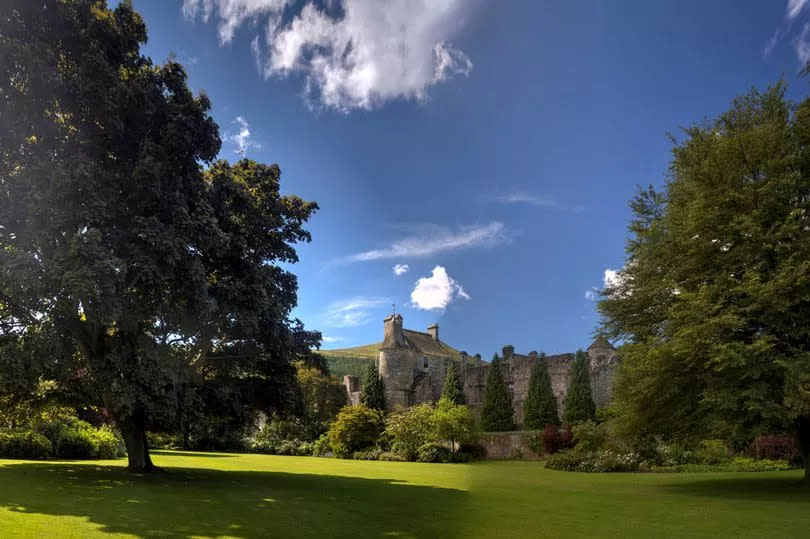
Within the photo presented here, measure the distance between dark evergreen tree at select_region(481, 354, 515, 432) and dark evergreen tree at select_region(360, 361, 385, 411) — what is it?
10058 mm

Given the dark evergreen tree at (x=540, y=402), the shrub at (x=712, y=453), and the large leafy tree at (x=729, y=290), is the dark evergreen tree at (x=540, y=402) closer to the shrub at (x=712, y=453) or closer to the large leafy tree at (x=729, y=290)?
the shrub at (x=712, y=453)

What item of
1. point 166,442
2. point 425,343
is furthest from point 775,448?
point 166,442

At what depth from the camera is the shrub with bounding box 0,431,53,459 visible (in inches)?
884

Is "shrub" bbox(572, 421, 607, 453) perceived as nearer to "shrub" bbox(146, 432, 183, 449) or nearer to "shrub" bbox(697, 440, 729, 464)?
"shrub" bbox(697, 440, 729, 464)

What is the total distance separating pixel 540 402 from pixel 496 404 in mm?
3614

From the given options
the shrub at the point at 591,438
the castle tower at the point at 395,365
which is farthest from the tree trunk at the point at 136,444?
the castle tower at the point at 395,365

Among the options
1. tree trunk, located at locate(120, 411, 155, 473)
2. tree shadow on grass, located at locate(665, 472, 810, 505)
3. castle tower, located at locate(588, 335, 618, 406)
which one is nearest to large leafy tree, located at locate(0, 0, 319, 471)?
tree trunk, located at locate(120, 411, 155, 473)

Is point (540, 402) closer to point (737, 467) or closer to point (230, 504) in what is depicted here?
point (737, 467)

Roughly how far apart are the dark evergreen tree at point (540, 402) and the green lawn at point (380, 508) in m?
23.8

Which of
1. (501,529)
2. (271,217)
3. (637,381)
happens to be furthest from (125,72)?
(637,381)

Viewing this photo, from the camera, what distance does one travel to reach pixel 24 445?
74.3 feet

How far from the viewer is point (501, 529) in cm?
874

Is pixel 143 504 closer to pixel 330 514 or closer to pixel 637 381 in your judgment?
pixel 330 514

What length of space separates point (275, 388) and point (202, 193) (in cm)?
705
